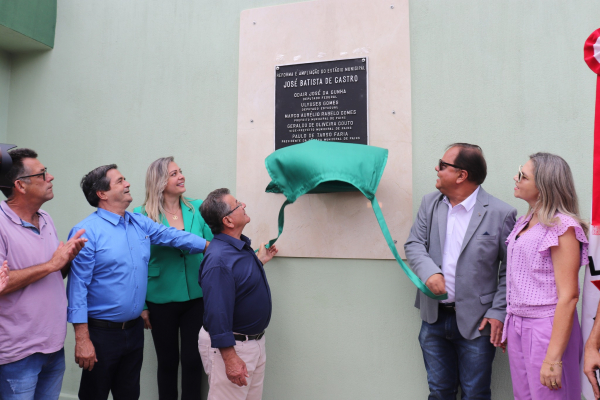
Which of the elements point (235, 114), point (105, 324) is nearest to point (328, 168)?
point (235, 114)

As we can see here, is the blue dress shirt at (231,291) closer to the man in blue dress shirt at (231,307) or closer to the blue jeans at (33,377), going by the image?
the man in blue dress shirt at (231,307)

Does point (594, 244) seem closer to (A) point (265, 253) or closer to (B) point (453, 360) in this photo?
(B) point (453, 360)

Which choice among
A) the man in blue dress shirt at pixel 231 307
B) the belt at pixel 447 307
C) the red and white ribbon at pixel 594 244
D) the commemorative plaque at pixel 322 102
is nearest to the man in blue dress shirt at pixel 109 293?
the man in blue dress shirt at pixel 231 307

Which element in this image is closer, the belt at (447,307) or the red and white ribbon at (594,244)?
the red and white ribbon at (594,244)

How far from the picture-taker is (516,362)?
2516 millimetres

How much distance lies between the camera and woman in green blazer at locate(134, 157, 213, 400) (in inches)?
134

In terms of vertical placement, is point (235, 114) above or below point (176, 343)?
above

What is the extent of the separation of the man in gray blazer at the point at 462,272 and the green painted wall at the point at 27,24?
378 cm

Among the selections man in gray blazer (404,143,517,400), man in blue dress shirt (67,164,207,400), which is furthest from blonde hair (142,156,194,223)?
man in gray blazer (404,143,517,400)

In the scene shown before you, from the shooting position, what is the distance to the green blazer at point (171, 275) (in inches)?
133

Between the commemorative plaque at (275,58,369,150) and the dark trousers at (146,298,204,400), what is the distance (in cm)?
144

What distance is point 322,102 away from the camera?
11.9 feet

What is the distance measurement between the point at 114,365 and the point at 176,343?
0.59 metres

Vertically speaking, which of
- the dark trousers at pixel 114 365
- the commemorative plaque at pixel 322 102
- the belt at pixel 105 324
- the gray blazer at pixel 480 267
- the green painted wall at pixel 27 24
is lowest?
the dark trousers at pixel 114 365
